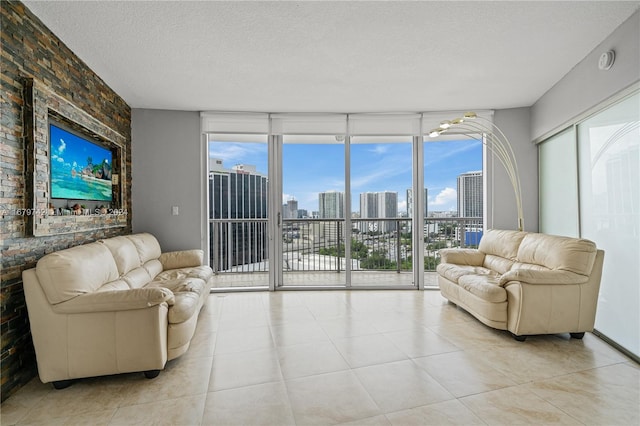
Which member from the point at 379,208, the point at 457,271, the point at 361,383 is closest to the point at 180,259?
the point at 361,383

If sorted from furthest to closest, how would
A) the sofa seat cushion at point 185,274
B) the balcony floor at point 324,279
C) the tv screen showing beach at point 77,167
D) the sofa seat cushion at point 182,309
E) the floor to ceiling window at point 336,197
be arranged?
the balcony floor at point 324,279
the floor to ceiling window at point 336,197
the sofa seat cushion at point 185,274
the tv screen showing beach at point 77,167
the sofa seat cushion at point 182,309

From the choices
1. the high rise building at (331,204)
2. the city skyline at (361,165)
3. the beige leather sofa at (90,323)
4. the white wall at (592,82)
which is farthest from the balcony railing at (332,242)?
the beige leather sofa at (90,323)

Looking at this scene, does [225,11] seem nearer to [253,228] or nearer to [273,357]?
[273,357]

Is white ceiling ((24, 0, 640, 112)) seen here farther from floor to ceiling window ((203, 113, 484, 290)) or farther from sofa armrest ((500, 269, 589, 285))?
sofa armrest ((500, 269, 589, 285))

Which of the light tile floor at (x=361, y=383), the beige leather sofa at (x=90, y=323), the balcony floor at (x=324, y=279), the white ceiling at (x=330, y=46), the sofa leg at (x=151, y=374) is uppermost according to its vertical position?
the white ceiling at (x=330, y=46)

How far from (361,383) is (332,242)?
3.24 m

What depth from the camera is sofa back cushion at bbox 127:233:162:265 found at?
343 cm

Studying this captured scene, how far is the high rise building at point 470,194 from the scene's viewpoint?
4697 millimetres

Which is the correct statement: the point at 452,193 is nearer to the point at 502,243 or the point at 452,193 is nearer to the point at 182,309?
the point at 502,243

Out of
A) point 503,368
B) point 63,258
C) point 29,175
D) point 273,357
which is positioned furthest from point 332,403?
point 29,175

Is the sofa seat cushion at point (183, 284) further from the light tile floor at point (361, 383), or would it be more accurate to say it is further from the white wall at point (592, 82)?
the white wall at point (592, 82)

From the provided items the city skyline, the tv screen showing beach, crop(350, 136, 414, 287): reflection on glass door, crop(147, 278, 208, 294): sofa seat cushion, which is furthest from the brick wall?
crop(350, 136, 414, 287): reflection on glass door

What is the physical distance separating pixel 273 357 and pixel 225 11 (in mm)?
2588

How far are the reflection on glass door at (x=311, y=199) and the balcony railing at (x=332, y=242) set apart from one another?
0.06 ft
